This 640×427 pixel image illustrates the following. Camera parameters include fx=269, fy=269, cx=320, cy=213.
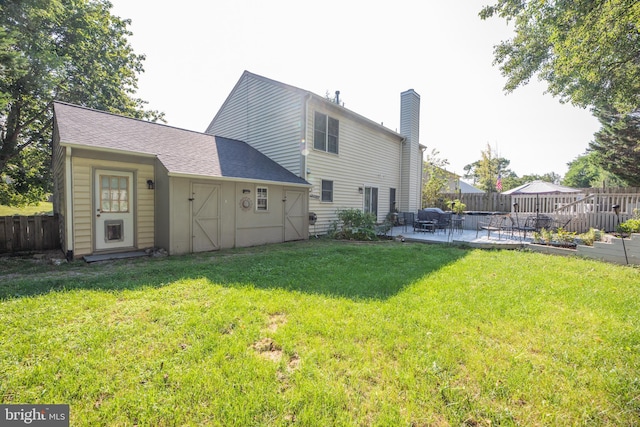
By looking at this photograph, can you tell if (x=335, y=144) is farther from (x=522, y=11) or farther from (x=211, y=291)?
(x=211, y=291)

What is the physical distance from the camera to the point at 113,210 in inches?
272

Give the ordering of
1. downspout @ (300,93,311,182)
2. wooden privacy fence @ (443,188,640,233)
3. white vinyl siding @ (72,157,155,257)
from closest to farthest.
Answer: white vinyl siding @ (72,157,155,257) → wooden privacy fence @ (443,188,640,233) → downspout @ (300,93,311,182)

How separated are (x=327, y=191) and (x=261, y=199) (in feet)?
10.7

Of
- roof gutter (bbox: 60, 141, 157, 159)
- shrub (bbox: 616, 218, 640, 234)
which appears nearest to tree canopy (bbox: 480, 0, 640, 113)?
shrub (bbox: 616, 218, 640, 234)

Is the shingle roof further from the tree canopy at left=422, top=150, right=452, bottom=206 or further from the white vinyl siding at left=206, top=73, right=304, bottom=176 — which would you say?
the tree canopy at left=422, top=150, right=452, bottom=206

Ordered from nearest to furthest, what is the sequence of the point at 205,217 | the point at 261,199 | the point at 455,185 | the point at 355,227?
the point at 205,217
the point at 261,199
the point at 355,227
the point at 455,185

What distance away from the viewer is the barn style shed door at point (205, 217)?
727 cm

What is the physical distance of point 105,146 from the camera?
632 cm

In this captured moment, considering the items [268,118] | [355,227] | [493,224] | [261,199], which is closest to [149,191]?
[261,199]

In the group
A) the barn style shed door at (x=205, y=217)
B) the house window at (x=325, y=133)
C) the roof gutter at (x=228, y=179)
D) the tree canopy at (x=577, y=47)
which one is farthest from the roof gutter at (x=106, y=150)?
the tree canopy at (x=577, y=47)

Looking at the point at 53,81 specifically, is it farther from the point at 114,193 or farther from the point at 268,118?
the point at 268,118

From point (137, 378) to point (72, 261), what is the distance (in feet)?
19.0

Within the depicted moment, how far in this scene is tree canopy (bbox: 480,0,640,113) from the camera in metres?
5.23

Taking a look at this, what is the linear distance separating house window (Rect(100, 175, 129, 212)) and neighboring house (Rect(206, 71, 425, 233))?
535 centimetres
